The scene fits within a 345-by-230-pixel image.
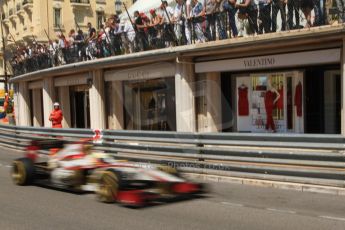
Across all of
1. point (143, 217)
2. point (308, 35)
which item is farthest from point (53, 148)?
point (308, 35)

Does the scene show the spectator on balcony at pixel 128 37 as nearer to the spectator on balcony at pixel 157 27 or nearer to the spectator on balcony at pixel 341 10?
the spectator on balcony at pixel 157 27

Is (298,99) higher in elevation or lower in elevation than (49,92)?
lower

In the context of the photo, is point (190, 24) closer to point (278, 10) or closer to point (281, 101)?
point (278, 10)

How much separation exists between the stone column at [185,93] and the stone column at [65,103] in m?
11.2

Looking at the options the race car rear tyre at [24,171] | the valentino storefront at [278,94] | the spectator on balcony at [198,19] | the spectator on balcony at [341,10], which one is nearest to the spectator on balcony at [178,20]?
the spectator on balcony at [198,19]

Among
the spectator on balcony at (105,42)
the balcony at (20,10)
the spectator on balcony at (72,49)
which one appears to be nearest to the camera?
the spectator on balcony at (105,42)

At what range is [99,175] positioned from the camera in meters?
8.20

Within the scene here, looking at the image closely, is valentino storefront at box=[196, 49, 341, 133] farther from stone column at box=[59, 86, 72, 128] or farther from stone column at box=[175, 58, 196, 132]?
stone column at box=[59, 86, 72, 128]

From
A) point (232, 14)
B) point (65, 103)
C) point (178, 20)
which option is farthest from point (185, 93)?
point (65, 103)

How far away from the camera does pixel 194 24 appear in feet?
49.9

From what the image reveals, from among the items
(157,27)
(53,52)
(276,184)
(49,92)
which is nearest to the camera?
(276,184)

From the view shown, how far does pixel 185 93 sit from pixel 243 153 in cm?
645

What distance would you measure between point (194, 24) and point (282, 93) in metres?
3.36

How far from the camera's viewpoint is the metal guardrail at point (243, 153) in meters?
8.83
